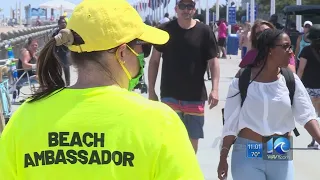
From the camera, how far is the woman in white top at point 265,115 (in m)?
4.39

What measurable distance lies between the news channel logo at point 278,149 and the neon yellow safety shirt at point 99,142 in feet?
7.59

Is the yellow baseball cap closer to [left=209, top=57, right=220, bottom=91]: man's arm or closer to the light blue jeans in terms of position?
the light blue jeans

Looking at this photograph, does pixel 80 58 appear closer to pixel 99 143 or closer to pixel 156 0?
pixel 99 143

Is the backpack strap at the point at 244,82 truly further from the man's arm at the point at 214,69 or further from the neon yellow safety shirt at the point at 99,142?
the neon yellow safety shirt at the point at 99,142

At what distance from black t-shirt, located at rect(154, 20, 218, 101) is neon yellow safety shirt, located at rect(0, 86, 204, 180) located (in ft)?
13.8

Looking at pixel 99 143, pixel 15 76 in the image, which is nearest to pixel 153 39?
pixel 99 143

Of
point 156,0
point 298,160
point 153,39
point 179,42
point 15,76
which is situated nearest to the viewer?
point 153,39

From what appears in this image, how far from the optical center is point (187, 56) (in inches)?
250

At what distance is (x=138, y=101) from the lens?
6.96 feet

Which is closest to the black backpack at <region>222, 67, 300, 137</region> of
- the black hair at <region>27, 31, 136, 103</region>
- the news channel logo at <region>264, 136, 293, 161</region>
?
the news channel logo at <region>264, 136, 293, 161</region>

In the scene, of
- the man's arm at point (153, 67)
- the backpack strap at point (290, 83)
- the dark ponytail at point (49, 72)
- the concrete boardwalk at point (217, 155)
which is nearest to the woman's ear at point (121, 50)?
the dark ponytail at point (49, 72)

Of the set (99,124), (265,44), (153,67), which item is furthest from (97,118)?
(153,67)

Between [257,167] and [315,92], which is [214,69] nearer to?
[257,167]

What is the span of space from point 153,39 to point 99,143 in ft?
1.34
